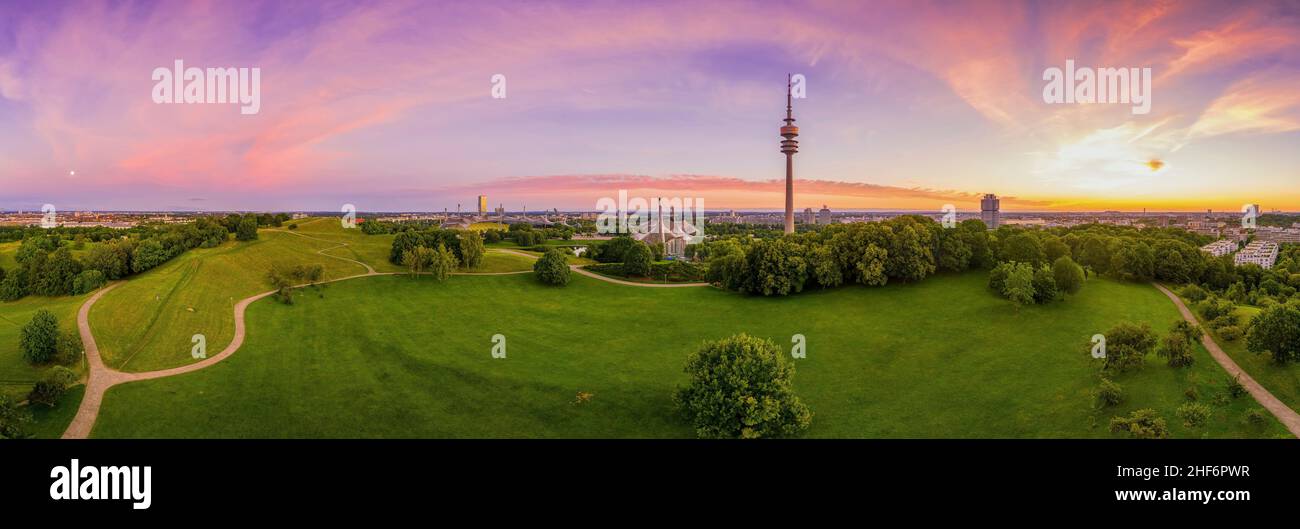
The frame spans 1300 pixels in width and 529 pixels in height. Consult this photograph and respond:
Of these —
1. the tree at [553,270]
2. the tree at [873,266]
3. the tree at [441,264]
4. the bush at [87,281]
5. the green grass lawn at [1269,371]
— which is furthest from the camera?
the tree at [553,270]

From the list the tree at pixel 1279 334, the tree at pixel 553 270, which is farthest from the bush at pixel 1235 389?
the tree at pixel 553 270

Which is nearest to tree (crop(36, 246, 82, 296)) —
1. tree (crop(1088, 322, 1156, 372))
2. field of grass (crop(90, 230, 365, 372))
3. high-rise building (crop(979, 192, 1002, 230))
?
field of grass (crop(90, 230, 365, 372))

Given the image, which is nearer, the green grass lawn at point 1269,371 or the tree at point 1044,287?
the green grass lawn at point 1269,371

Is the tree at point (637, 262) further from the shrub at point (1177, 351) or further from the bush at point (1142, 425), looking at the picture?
the bush at point (1142, 425)

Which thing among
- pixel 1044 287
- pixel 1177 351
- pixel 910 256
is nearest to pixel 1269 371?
pixel 1177 351

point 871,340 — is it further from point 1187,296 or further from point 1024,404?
point 1187,296

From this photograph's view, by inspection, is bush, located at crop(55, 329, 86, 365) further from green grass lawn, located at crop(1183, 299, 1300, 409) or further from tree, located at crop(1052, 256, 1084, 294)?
tree, located at crop(1052, 256, 1084, 294)
